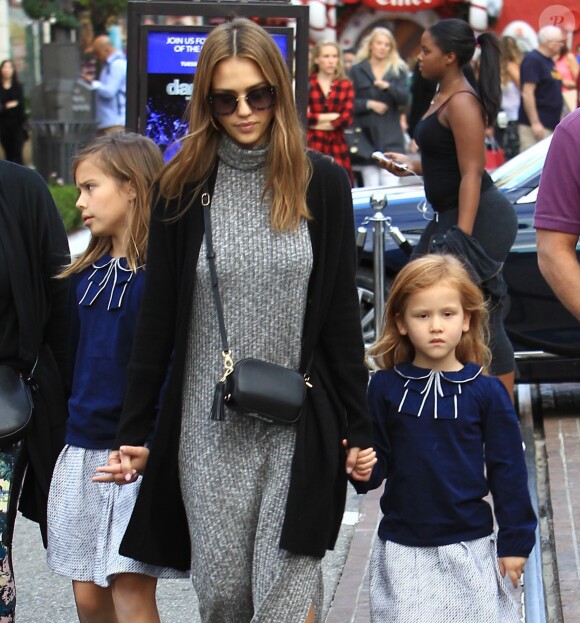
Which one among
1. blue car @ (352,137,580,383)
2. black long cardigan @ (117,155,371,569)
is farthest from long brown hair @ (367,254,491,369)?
blue car @ (352,137,580,383)

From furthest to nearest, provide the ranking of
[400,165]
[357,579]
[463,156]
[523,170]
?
[523,170] < [400,165] < [463,156] < [357,579]

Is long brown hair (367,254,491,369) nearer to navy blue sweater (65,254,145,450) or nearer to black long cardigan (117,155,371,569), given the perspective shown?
black long cardigan (117,155,371,569)

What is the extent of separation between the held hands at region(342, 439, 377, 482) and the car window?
15.5 ft

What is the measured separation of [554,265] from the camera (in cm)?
350

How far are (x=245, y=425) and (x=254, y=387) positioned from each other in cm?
18

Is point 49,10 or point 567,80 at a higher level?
point 49,10

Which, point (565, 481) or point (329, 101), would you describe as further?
point (329, 101)

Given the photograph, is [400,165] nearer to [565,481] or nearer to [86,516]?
[565,481]

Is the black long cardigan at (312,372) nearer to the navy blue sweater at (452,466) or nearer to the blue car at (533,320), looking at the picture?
the navy blue sweater at (452,466)

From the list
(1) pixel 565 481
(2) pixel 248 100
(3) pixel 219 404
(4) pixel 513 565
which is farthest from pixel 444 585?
(1) pixel 565 481

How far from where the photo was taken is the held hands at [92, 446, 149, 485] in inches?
137

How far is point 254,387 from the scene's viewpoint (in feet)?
10.7

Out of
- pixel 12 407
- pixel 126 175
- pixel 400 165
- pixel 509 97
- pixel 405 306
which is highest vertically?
pixel 126 175

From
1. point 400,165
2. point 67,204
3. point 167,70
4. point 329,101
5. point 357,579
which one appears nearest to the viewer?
point 357,579
